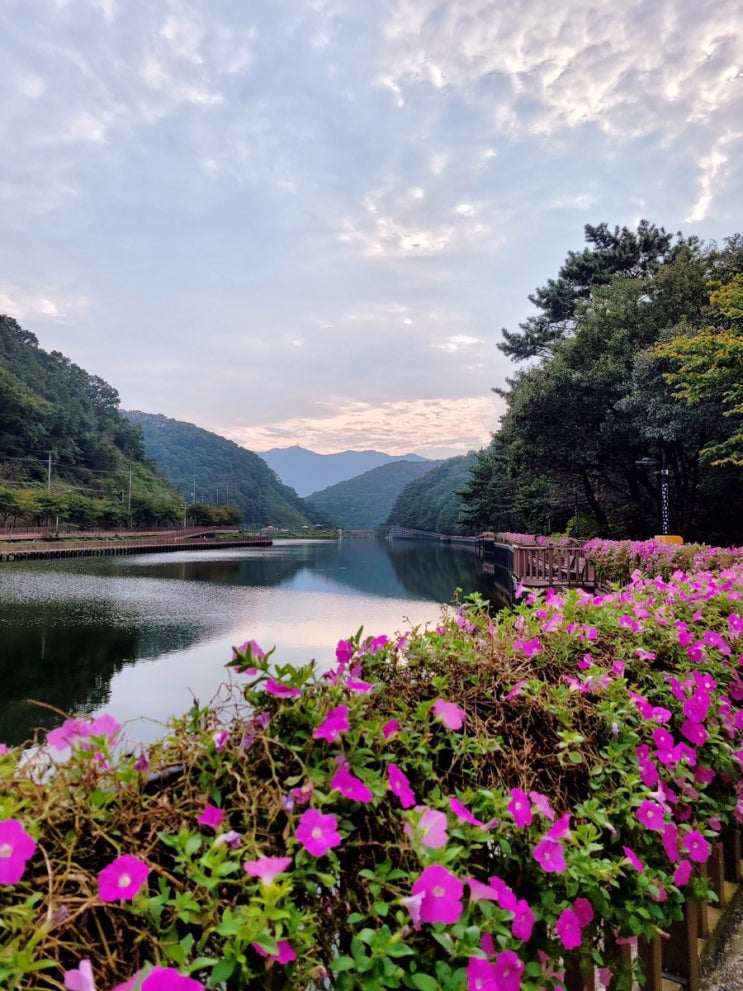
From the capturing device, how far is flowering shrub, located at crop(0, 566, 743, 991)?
600 mm

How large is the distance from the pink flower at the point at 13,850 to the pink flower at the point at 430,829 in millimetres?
445

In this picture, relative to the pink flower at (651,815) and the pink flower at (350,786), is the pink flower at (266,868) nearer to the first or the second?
the pink flower at (350,786)

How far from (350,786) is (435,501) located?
8642 cm

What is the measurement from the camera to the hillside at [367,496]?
144 meters

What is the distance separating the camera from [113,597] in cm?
A: 1638

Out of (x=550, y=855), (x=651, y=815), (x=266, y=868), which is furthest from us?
(x=651, y=815)

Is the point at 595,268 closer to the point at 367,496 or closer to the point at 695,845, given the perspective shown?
the point at 695,845

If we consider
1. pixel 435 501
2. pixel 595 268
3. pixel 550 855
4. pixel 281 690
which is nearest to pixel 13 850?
pixel 281 690

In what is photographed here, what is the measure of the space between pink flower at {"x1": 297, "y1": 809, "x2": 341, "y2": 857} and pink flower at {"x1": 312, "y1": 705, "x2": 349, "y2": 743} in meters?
0.10

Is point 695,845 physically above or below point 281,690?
below

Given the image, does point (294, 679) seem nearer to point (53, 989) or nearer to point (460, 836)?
point (460, 836)

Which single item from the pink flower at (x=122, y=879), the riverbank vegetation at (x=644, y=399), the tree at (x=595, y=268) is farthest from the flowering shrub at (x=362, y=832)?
the tree at (x=595, y=268)

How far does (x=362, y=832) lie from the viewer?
80cm

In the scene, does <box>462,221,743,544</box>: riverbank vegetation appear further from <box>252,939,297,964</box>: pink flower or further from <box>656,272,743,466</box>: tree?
<box>252,939,297,964</box>: pink flower
